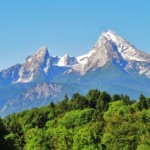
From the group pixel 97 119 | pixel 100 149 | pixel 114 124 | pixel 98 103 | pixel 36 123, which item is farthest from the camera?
pixel 98 103

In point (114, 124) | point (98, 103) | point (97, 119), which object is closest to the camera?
point (114, 124)

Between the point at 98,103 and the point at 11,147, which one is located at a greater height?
the point at 98,103

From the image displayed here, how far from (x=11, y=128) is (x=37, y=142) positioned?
178 feet

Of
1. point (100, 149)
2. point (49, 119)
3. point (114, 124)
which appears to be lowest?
point (100, 149)

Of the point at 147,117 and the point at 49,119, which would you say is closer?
the point at 147,117

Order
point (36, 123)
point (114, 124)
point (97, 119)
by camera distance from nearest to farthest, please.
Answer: point (114, 124), point (97, 119), point (36, 123)

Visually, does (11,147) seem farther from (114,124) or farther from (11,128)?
(11,128)

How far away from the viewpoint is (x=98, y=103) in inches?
7667

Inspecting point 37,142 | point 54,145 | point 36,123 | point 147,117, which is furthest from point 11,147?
point 36,123

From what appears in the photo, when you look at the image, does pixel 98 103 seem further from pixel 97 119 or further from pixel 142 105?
pixel 97 119

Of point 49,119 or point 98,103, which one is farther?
point 98,103

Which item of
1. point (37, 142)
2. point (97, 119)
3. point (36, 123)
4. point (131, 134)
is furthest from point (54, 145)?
point (36, 123)

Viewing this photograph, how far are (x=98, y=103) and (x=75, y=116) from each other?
2916 centimetres

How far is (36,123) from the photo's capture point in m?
178
